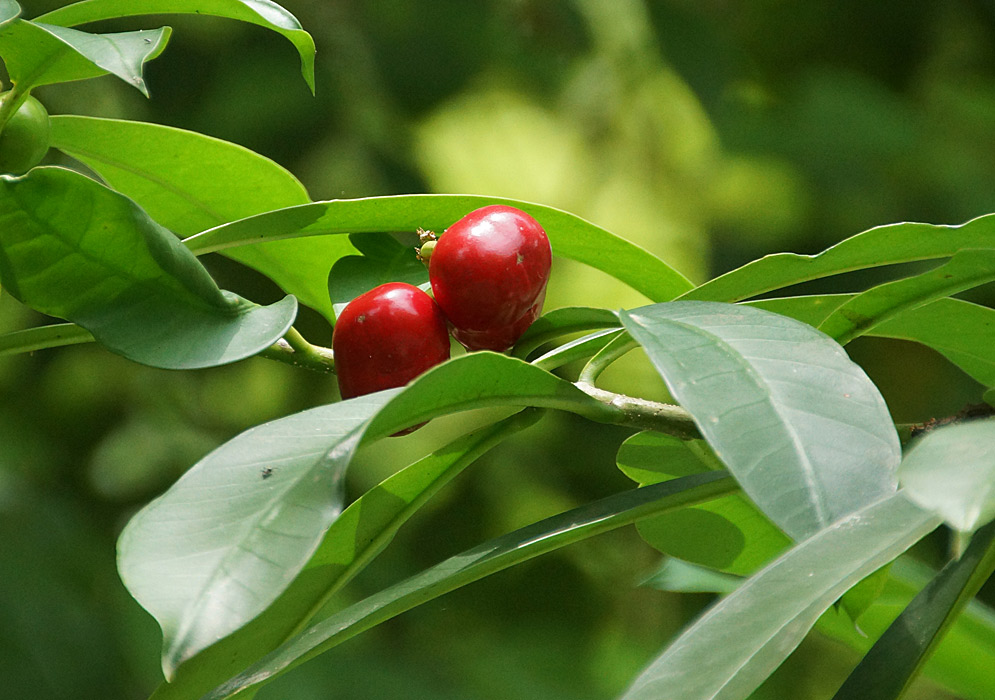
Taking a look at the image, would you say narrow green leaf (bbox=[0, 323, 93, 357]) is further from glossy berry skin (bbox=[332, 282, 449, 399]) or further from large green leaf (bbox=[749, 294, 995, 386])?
large green leaf (bbox=[749, 294, 995, 386])

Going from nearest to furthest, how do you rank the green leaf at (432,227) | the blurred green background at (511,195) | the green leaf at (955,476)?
the green leaf at (955,476) < the green leaf at (432,227) < the blurred green background at (511,195)

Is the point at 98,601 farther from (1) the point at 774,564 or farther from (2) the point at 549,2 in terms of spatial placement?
(1) the point at 774,564

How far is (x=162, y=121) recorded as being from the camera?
5.89 ft

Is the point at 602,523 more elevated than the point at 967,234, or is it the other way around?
the point at 967,234

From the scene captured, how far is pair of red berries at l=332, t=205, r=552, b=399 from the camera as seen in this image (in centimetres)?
46

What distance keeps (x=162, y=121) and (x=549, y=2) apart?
30.4 inches

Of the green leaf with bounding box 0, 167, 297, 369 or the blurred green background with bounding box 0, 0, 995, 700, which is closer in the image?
the green leaf with bounding box 0, 167, 297, 369

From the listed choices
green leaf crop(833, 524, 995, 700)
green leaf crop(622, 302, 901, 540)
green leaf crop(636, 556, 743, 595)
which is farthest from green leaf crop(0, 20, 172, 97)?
green leaf crop(636, 556, 743, 595)

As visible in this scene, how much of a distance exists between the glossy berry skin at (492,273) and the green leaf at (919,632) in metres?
0.21

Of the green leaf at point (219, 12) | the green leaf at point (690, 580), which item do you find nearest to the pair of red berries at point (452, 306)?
the green leaf at point (219, 12)

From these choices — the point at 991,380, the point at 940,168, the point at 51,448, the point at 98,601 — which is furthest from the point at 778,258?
the point at 940,168

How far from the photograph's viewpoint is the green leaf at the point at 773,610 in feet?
1.05

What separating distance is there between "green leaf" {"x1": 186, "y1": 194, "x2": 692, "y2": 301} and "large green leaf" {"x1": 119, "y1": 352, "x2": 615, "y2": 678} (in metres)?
0.16

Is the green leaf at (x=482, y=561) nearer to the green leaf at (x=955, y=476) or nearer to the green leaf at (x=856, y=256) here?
the green leaf at (x=856, y=256)
